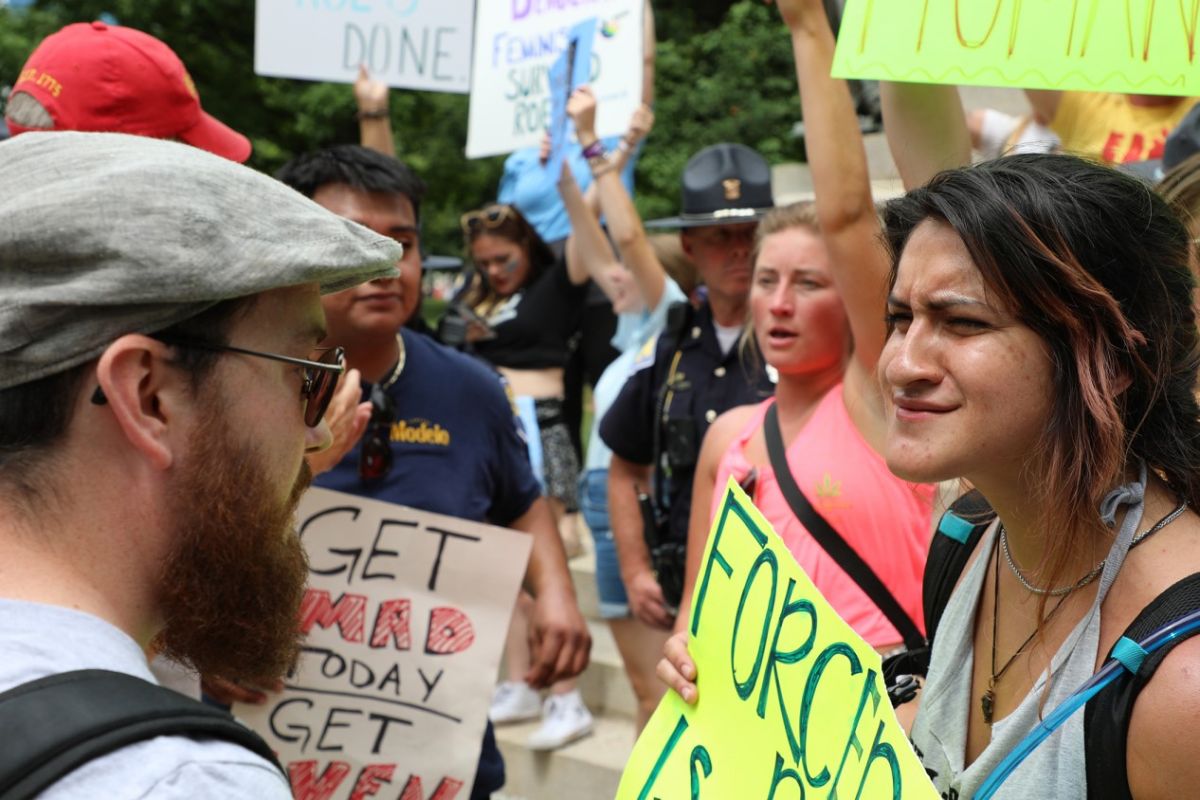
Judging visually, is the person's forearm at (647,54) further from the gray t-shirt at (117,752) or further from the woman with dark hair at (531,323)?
the gray t-shirt at (117,752)

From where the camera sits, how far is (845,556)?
2.60 metres

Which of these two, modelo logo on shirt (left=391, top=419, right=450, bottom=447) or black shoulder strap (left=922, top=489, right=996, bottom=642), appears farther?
modelo logo on shirt (left=391, top=419, right=450, bottom=447)

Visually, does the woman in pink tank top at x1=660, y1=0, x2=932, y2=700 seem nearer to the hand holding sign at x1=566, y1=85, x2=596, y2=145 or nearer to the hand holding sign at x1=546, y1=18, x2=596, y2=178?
the hand holding sign at x1=566, y1=85, x2=596, y2=145

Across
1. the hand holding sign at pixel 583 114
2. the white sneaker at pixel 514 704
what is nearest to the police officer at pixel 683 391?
the hand holding sign at pixel 583 114

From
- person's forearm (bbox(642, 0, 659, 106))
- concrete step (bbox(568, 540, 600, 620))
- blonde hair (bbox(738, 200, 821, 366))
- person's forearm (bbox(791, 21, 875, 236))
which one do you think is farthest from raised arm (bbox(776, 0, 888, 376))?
concrete step (bbox(568, 540, 600, 620))

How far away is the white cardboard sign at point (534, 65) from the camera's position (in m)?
5.27

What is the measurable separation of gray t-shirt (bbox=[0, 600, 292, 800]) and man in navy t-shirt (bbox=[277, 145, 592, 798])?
5.54ft

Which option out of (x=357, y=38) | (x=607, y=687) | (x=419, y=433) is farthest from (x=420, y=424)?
(x=607, y=687)

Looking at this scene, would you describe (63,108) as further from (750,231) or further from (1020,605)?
(750,231)

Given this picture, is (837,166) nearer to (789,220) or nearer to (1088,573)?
(789,220)

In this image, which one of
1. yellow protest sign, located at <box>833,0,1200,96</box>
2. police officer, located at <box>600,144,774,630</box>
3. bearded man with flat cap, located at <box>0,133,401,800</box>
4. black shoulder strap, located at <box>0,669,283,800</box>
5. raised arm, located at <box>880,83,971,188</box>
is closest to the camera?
black shoulder strap, located at <box>0,669,283,800</box>

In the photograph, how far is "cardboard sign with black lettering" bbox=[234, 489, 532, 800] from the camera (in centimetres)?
274

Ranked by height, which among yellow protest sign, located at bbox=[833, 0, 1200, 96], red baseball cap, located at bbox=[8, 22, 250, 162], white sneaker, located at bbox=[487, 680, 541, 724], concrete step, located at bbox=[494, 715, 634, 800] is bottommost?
concrete step, located at bbox=[494, 715, 634, 800]

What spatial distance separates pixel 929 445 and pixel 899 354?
0.45 ft
